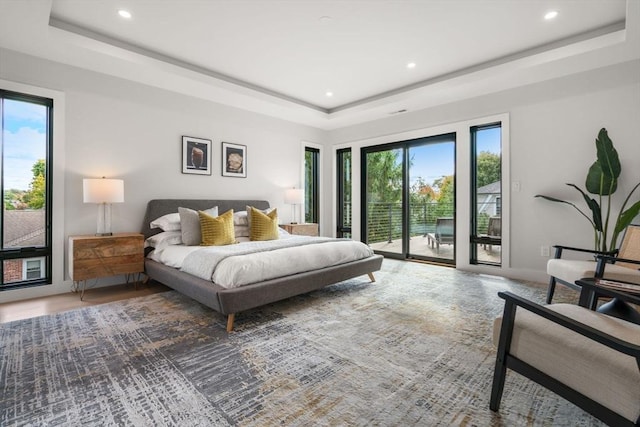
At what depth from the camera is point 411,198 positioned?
552 cm

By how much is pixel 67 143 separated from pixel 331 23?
3211mm

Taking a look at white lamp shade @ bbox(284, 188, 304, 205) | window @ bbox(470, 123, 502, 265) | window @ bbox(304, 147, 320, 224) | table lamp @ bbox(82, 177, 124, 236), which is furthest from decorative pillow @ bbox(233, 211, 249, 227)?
window @ bbox(470, 123, 502, 265)

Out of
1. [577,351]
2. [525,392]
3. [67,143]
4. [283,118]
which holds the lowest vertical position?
[525,392]

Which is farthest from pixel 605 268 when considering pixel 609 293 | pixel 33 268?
Result: pixel 33 268

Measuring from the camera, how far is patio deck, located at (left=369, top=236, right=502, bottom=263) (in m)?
4.54

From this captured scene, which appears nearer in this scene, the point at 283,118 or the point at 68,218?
the point at 68,218

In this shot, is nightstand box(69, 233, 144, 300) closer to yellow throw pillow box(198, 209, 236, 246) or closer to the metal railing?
yellow throw pillow box(198, 209, 236, 246)

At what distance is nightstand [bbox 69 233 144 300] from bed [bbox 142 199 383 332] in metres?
0.19

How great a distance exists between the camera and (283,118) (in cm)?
573

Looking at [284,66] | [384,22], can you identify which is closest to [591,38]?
[384,22]

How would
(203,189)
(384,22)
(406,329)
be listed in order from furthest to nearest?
(203,189)
(384,22)
(406,329)

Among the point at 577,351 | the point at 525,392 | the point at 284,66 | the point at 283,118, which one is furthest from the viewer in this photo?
the point at 283,118

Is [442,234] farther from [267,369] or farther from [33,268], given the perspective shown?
[33,268]

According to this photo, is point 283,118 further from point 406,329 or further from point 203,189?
point 406,329
